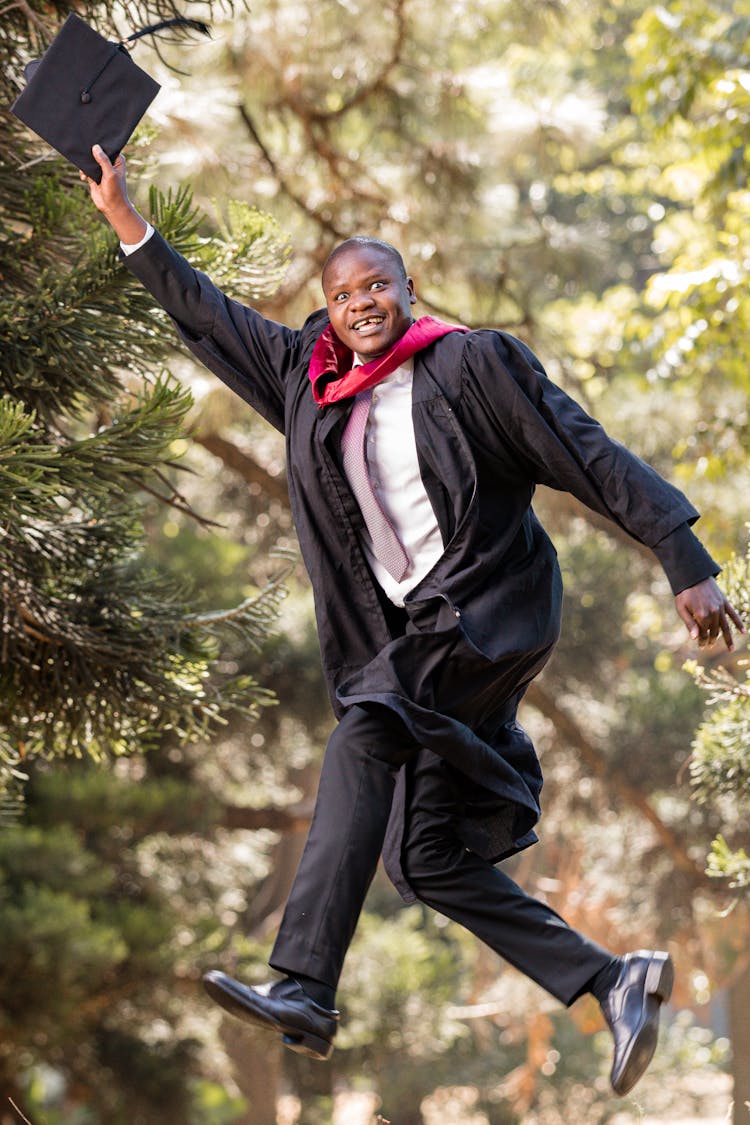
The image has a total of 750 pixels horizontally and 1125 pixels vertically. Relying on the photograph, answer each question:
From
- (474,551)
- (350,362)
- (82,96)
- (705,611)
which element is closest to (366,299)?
(350,362)

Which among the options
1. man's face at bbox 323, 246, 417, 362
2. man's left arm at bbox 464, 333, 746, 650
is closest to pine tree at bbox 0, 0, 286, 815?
man's face at bbox 323, 246, 417, 362

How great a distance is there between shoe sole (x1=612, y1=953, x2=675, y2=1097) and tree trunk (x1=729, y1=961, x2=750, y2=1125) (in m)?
7.44

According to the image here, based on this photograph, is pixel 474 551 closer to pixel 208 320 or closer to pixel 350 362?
pixel 350 362

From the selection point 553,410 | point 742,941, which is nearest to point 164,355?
point 553,410

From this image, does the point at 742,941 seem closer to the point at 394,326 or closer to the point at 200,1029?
the point at 200,1029

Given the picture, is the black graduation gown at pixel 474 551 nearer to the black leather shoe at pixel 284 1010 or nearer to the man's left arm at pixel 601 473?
the man's left arm at pixel 601 473

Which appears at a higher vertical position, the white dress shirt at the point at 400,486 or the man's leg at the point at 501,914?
the white dress shirt at the point at 400,486

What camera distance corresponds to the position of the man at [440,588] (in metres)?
2.45

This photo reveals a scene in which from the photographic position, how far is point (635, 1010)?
247 centimetres

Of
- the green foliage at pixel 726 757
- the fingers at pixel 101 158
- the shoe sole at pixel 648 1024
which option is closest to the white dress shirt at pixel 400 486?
the fingers at pixel 101 158

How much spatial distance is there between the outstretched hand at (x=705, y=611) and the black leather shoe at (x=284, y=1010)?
3.01ft

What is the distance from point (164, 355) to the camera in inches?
139

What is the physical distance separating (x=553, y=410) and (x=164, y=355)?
1.34 m

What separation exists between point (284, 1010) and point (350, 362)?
1256 mm
